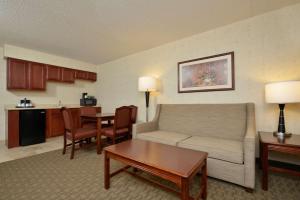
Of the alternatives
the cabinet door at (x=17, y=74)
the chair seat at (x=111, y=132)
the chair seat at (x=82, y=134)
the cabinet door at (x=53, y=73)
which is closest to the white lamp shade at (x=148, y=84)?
the chair seat at (x=111, y=132)

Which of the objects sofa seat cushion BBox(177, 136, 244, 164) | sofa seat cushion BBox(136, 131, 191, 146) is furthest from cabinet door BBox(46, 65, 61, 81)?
sofa seat cushion BBox(177, 136, 244, 164)

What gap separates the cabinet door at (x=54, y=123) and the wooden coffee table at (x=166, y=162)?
9.41ft

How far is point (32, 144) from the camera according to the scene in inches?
129

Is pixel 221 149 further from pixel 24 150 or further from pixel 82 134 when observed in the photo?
pixel 24 150

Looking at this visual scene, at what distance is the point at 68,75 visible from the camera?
4.24 m

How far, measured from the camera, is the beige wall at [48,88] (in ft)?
11.2

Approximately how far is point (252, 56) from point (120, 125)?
8.34 ft

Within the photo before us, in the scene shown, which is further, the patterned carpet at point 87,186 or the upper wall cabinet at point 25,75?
the upper wall cabinet at point 25,75

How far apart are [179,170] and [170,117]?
1.70 m

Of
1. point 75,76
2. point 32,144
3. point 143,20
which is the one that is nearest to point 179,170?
point 143,20

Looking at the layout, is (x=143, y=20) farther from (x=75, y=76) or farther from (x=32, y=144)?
(x=32, y=144)

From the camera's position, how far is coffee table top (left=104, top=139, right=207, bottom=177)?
46.3 inches

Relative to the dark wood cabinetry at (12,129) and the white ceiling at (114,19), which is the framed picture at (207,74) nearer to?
the white ceiling at (114,19)

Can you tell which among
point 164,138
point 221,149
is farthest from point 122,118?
point 221,149
